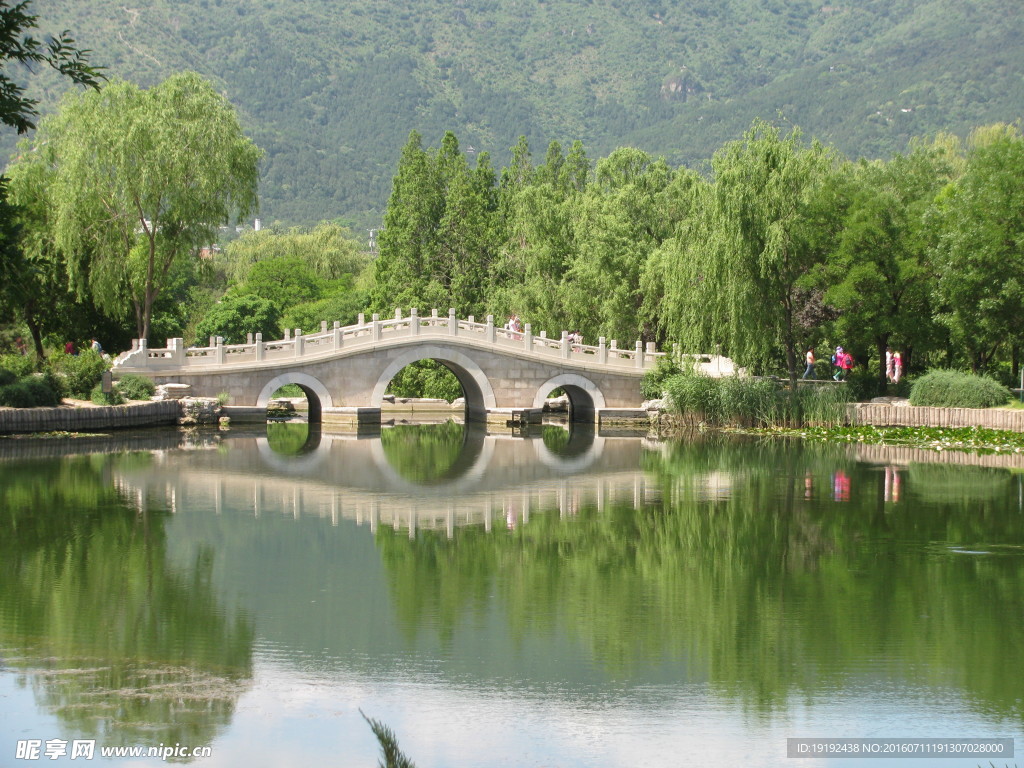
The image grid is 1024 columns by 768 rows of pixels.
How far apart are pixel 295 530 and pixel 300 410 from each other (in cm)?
2417

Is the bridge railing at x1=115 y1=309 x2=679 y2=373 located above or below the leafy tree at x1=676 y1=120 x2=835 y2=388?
below

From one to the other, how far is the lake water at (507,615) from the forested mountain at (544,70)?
77.4 meters

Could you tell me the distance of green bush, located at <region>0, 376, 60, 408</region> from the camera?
87.4ft

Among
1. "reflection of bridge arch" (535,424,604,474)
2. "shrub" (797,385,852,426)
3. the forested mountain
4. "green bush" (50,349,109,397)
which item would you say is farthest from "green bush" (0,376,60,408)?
the forested mountain

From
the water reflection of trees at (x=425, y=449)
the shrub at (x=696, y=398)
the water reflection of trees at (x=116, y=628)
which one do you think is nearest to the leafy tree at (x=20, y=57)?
the water reflection of trees at (x=116, y=628)

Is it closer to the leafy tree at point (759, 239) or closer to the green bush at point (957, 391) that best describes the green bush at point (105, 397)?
the leafy tree at point (759, 239)

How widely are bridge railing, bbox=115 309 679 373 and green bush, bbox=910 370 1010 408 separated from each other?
26.8 ft

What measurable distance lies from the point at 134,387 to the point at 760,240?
15577mm

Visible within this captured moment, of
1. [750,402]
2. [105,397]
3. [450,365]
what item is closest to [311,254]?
[450,365]

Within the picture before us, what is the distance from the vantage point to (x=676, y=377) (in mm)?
32531

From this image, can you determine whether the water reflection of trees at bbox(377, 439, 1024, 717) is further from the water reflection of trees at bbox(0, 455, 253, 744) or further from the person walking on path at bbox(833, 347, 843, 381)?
the person walking on path at bbox(833, 347, 843, 381)

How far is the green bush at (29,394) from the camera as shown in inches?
1048

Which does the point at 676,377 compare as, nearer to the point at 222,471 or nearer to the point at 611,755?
the point at 222,471

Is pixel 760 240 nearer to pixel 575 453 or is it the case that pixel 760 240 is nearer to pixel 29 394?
pixel 575 453
